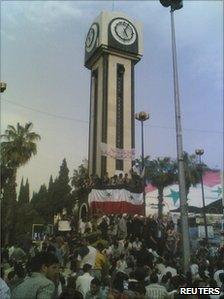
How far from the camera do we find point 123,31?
4553cm

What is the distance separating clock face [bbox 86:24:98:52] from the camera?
4631cm

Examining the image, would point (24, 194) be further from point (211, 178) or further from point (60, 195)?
point (211, 178)

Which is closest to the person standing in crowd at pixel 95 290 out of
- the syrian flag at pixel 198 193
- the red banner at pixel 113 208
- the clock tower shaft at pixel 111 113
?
the red banner at pixel 113 208

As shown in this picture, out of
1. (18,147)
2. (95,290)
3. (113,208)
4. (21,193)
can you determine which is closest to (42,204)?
(21,193)

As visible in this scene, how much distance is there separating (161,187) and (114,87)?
19.3 m

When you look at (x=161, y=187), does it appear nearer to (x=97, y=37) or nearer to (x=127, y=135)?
(x=127, y=135)

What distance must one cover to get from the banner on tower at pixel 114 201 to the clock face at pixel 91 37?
19173 mm

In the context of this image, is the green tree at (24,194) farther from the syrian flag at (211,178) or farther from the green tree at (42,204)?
the syrian flag at (211,178)

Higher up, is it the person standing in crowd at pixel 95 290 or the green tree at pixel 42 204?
the green tree at pixel 42 204

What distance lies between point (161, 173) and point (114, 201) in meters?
28.0

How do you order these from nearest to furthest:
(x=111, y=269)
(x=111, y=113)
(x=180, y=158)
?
(x=111, y=269)
(x=180, y=158)
(x=111, y=113)

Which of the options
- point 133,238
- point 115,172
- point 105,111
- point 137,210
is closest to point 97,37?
point 105,111

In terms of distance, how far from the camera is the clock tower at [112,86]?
42750 mm

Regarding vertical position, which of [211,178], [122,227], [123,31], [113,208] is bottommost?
[122,227]
